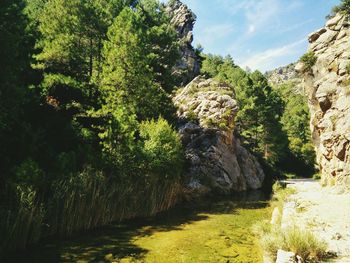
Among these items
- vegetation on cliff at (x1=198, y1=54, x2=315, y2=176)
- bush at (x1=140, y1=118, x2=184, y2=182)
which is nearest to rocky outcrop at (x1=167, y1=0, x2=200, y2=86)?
vegetation on cliff at (x1=198, y1=54, x2=315, y2=176)

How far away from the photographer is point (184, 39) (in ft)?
270

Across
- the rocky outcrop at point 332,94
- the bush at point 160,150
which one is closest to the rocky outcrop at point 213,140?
the bush at point 160,150

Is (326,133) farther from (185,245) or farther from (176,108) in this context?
(185,245)

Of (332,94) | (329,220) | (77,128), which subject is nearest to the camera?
(329,220)

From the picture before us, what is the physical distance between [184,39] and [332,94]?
53647 mm

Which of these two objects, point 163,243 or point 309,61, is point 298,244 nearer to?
point 163,243

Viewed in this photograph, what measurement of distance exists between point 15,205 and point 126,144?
9408 mm

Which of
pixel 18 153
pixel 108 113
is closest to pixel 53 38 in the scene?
pixel 108 113

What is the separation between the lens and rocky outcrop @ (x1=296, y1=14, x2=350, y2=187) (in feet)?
99.2

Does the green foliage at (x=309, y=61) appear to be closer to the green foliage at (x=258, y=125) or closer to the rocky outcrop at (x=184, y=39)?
the green foliage at (x=258, y=125)

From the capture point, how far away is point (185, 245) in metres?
15.7

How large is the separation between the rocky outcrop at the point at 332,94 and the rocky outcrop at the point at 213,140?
34.5 feet

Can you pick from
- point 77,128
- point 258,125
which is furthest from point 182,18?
point 77,128

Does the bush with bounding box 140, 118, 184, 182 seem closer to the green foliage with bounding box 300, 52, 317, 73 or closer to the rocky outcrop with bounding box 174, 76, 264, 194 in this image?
the rocky outcrop with bounding box 174, 76, 264, 194
